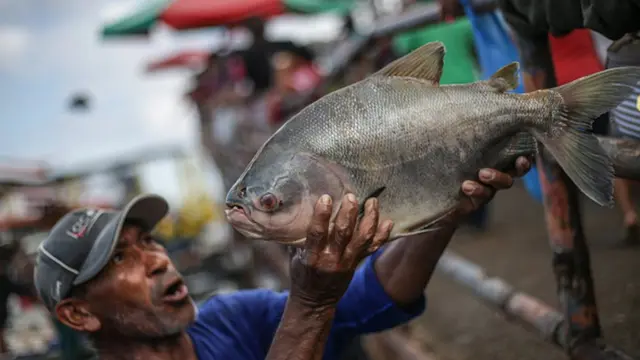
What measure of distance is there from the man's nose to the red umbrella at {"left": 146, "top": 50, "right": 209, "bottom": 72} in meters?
12.9

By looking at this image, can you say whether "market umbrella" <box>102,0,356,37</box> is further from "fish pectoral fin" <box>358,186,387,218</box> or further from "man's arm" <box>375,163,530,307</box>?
"fish pectoral fin" <box>358,186,387,218</box>

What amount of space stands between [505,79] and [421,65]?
0.18 m

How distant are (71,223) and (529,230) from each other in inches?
178

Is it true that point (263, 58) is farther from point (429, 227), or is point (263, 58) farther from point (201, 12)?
point (429, 227)

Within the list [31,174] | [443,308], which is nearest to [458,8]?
[443,308]

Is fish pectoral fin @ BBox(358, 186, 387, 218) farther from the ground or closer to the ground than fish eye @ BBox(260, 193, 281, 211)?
closer to the ground

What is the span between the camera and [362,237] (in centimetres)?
138

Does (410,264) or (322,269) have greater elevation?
(322,269)

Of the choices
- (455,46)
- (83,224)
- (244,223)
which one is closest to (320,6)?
(455,46)


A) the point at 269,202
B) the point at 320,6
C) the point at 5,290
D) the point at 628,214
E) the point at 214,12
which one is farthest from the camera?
the point at 320,6

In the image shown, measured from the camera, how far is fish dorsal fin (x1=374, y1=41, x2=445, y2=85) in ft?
4.79

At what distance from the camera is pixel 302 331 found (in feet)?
5.40

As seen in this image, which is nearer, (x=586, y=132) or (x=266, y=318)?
(x=586, y=132)

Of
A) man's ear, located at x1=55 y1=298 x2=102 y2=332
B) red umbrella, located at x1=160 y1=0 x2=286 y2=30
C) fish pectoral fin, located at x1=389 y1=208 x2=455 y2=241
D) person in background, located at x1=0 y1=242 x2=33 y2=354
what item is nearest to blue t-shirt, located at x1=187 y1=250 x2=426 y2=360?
man's ear, located at x1=55 y1=298 x2=102 y2=332
